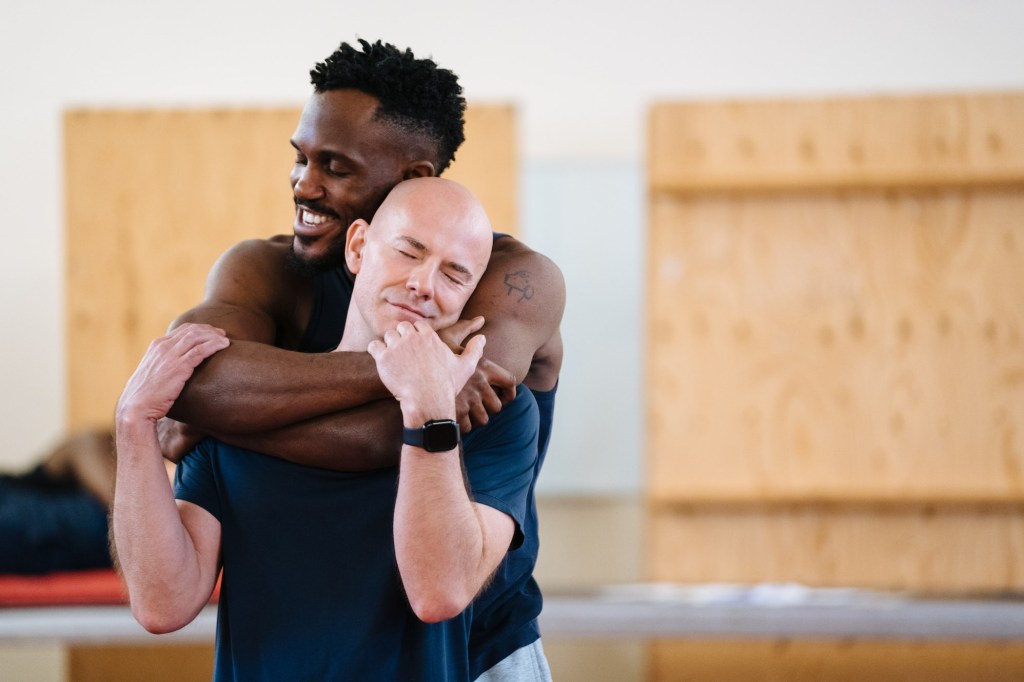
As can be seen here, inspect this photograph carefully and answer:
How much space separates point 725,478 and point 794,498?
0.26 metres

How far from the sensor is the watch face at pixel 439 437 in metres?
1.19

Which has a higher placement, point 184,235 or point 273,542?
point 184,235

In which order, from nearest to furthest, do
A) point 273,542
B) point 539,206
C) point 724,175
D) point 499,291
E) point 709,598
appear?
point 273,542 < point 499,291 < point 709,598 < point 724,175 < point 539,206

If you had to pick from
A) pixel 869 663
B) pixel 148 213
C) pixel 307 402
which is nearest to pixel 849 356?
pixel 869 663

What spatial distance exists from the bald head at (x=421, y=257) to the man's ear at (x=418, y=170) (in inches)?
4.6

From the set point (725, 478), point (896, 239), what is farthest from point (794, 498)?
point (896, 239)

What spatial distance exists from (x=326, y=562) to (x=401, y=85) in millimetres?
651

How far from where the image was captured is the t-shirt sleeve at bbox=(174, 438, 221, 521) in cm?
134

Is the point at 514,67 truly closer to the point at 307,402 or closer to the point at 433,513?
the point at 307,402

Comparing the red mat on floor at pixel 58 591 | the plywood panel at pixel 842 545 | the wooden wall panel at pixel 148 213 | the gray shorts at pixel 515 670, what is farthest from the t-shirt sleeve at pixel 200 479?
the plywood panel at pixel 842 545

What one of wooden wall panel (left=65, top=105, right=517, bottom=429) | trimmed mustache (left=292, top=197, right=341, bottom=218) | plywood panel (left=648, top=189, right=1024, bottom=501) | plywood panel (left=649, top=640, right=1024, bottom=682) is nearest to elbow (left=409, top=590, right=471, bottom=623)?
trimmed mustache (left=292, top=197, right=341, bottom=218)

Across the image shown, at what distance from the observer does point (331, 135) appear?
58.7 inches

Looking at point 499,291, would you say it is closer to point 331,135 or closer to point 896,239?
point 331,135

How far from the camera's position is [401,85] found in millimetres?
1506
